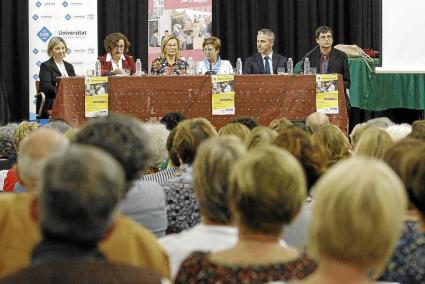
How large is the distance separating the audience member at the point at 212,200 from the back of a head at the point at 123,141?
0.14 meters

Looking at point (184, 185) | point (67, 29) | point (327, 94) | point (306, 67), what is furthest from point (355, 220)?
point (67, 29)

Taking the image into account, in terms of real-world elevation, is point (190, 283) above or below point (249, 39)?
below

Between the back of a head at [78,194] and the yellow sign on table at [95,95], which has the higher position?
the yellow sign on table at [95,95]

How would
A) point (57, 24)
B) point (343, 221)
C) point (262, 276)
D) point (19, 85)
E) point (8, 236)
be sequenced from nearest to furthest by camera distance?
point (343, 221)
point (262, 276)
point (8, 236)
point (57, 24)
point (19, 85)

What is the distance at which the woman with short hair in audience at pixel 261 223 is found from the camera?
1840mm

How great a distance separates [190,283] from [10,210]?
1.56ft

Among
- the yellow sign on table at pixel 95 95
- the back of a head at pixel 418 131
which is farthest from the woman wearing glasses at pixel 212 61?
the back of a head at pixel 418 131

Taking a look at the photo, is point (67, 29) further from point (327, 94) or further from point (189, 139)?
point (189, 139)

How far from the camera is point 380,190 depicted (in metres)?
1.50

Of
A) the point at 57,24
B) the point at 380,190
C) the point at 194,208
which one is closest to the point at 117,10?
the point at 57,24

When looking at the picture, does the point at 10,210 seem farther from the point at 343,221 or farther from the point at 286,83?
the point at 286,83

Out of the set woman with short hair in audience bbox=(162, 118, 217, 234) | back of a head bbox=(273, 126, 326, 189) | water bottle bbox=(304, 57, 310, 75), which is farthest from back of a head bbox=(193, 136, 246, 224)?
water bottle bbox=(304, 57, 310, 75)

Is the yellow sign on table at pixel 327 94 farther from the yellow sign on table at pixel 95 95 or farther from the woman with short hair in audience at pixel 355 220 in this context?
the woman with short hair in audience at pixel 355 220

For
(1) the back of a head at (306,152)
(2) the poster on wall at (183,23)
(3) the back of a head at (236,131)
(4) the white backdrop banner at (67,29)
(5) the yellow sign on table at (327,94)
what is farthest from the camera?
(2) the poster on wall at (183,23)
